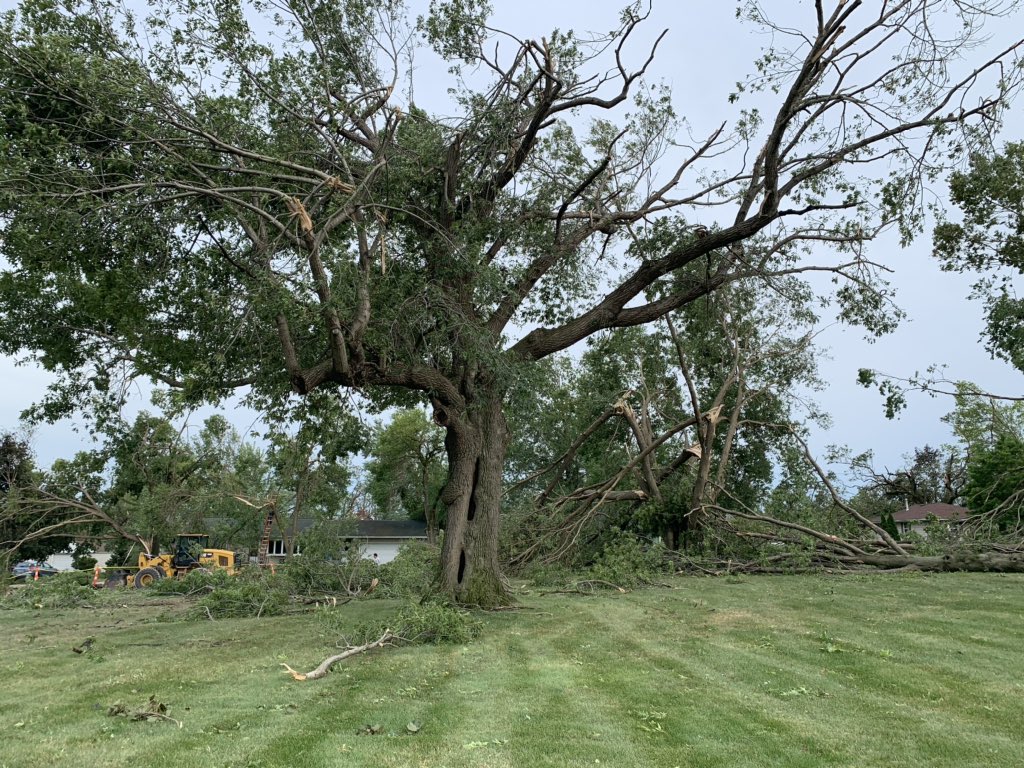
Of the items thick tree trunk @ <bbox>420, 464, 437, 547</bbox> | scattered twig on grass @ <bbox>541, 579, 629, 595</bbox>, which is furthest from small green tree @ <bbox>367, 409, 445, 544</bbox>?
scattered twig on grass @ <bbox>541, 579, 629, 595</bbox>

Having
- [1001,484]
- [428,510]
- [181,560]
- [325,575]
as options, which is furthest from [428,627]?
[428,510]

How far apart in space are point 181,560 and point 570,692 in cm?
2326

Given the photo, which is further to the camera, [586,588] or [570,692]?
[586,588]

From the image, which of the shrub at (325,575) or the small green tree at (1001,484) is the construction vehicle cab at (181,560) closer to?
the shrub at (325,575)

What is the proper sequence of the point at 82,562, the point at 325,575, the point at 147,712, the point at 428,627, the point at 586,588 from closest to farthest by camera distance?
the point at 147,712
the point at 428,627
the point at 586,588
the point at 325,575
the point at 82,562

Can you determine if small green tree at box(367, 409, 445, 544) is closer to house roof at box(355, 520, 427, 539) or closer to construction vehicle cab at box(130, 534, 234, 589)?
house roof at box(355, 520, 427, 539)

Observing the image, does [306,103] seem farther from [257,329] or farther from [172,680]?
[172,680]

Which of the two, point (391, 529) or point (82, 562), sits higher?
point (391, 529)

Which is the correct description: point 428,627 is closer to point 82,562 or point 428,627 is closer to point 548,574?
point 548,574

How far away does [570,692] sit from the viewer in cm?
592

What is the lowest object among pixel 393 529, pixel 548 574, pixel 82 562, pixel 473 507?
pixel 82 562

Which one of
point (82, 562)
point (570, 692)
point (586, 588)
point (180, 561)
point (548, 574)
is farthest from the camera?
point (82, 562)

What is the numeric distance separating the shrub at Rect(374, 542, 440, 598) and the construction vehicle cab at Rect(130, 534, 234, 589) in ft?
34.9

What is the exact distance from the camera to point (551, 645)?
8.27 metres
